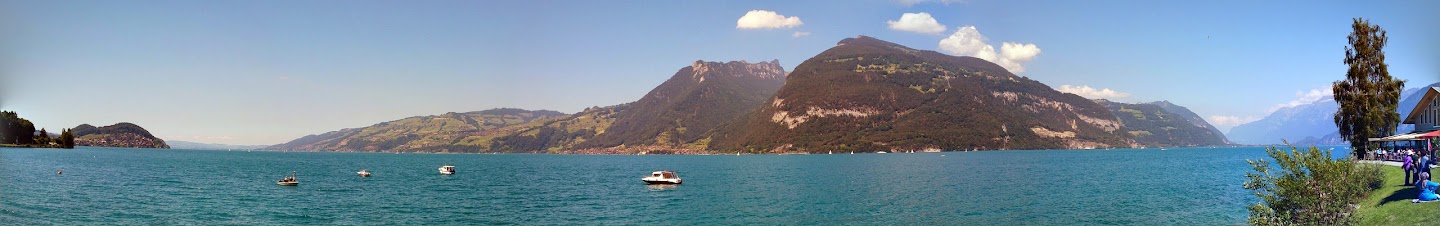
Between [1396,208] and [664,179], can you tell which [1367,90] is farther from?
[664,179]

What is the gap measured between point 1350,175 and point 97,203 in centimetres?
8592

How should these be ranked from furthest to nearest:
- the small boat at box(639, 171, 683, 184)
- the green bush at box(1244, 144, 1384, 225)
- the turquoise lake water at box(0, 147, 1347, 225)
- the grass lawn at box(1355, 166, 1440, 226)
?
the small boat at box(639, 171, 683, 184)
the turquoise lake water at box(0, 147, 1347, 225)
the grass lawn at box(1355, 166, 1440, 226)
the green bush at box(1244, 144, 1384, 225)

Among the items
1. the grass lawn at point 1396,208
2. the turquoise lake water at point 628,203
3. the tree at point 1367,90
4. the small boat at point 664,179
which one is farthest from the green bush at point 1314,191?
the small boat at point 664,179

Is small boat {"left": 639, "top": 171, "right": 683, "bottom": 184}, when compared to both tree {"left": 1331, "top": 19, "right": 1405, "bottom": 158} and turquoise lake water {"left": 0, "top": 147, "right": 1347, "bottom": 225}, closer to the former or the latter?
turquoise lake water {"left": 0, "top": 147, "right": 1347, "bottom": 225}

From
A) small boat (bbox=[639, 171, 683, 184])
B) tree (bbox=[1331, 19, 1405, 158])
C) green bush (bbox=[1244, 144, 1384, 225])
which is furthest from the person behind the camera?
small boat (bbox=[639, 171, 683, 184])

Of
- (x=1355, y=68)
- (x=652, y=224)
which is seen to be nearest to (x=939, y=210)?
(x=652, y=224)

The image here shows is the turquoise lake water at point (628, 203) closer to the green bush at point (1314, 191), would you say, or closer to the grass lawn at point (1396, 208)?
the grass lawn at point (1396, 208)

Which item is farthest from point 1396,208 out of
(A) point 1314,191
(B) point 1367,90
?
(B) point 1367,90

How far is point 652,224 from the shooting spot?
5641cm

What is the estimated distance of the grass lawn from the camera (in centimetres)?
3453

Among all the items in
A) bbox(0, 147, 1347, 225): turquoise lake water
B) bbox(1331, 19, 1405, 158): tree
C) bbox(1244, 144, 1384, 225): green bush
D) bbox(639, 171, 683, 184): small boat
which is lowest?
bbox(0, 147, 1347, 225): turquoise lake water

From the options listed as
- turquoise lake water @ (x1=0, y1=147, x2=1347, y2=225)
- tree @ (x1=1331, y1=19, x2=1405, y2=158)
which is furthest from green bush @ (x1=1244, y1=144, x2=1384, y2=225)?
tree @ (x1=1331, y1=19, x2=1405, y2=158)

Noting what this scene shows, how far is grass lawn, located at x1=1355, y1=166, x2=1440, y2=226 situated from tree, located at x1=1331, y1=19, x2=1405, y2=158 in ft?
84.5

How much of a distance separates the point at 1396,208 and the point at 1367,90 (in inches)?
1723
